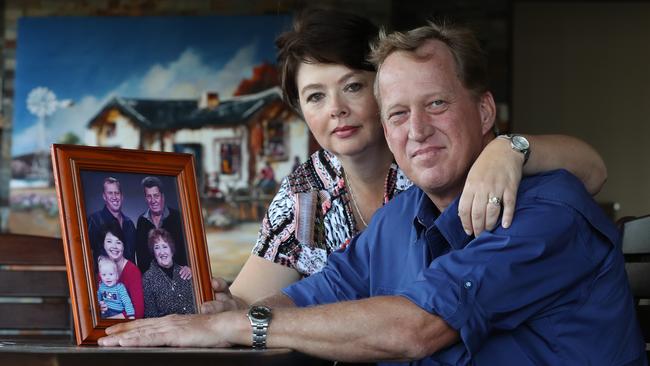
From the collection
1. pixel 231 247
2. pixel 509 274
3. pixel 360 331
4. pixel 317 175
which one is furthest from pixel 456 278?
pixel 231 247

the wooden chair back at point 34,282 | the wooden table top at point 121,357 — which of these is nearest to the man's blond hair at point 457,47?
the wooden table top at point 121,357

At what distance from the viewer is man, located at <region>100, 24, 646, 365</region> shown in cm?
171

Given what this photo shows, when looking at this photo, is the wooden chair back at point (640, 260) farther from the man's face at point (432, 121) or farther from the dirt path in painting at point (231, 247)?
the dirt path in painting at point (231, 247)

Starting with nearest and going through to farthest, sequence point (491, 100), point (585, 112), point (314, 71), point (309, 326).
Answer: point (309, 326) → point (491, 100) → point (314, 71) → point (585, 112)

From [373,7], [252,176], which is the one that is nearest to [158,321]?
[252,176]

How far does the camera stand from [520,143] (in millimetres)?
1937

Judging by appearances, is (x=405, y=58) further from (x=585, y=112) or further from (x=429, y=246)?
(x=585, y=112)

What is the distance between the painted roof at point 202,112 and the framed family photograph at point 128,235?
421 cm

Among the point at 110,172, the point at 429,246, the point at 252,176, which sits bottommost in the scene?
the point at 252,176

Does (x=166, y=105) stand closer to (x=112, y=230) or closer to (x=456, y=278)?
(x=112, y=230)

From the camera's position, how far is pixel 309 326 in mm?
1703

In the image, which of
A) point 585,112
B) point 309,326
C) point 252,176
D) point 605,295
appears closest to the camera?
point 309,326

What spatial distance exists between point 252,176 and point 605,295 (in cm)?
440

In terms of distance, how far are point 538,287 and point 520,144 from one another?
316 millimetres
